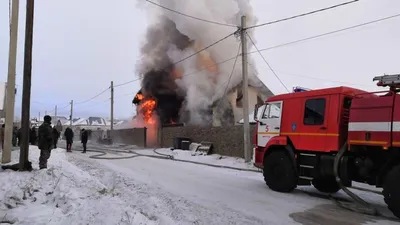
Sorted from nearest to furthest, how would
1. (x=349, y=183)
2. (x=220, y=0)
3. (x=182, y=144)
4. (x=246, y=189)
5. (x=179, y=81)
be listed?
(x=349, y=183)
(x=246, y=189)
(x=182, y=144)
(x=220, y=0)
(x=179, y=81)

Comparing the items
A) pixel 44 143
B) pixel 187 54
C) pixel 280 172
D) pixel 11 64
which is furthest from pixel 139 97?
pixel 280 172

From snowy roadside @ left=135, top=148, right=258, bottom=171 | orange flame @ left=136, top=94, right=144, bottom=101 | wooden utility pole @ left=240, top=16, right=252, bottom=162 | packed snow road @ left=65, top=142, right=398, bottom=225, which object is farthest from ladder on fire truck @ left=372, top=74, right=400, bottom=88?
orange flame @ left=136, top=94, right=144, bottom=101

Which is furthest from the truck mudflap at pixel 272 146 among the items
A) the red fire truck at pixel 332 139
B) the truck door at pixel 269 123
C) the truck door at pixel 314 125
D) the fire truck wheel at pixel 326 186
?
the fire truck wheel at pixel 326 186

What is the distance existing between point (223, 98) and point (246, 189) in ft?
75.7

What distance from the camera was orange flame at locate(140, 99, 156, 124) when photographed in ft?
123

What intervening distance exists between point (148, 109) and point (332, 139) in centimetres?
3050

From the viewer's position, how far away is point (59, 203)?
647 cm

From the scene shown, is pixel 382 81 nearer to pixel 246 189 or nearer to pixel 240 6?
pixel 246 189

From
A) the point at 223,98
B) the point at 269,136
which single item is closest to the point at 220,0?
the point at 223,98

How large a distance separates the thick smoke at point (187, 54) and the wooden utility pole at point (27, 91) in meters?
21.7

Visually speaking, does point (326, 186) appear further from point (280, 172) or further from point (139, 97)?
point (139, 97)

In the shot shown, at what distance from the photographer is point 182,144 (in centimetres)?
2447

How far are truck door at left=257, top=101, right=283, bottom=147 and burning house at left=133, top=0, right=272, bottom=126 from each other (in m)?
19.6

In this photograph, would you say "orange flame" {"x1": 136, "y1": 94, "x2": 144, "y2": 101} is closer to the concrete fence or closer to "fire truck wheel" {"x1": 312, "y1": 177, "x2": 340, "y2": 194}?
the concrete fence
